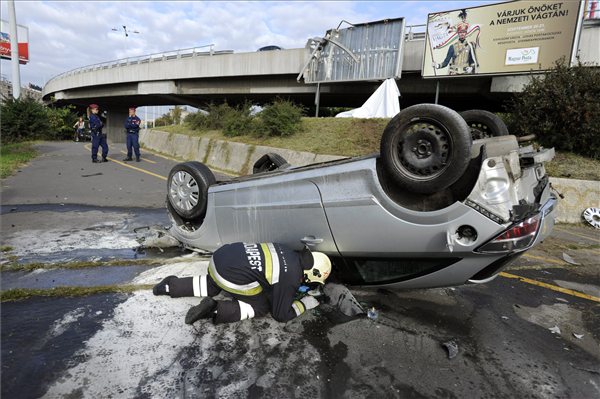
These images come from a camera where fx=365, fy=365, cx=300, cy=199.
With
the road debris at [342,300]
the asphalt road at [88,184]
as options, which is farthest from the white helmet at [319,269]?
the asphalt road at [88,184]

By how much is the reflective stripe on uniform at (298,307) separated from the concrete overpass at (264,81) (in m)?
13.4

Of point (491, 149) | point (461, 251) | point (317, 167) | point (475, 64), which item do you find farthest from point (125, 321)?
point (475, 64)

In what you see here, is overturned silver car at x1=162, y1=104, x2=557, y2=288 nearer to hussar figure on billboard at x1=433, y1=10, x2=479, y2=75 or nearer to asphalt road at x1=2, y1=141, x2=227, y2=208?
asphalt road at x1=2, y1=141, x2=227, y2=208

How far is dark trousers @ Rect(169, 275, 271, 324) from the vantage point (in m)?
2.60

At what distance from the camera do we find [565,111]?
7742mm

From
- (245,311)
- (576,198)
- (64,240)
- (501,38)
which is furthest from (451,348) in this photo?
(501,38)

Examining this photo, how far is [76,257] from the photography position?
3.77 metres

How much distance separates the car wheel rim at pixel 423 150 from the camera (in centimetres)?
224

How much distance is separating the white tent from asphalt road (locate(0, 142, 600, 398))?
916 centimetres

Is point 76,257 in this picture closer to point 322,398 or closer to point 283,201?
point 283,201

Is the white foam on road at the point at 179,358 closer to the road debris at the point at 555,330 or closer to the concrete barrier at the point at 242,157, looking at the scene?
the road debris at the point at 555,330

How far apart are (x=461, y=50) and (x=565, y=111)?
19.8ft

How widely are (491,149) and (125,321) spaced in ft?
8.87

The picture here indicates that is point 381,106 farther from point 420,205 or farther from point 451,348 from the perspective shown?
point 451,348
